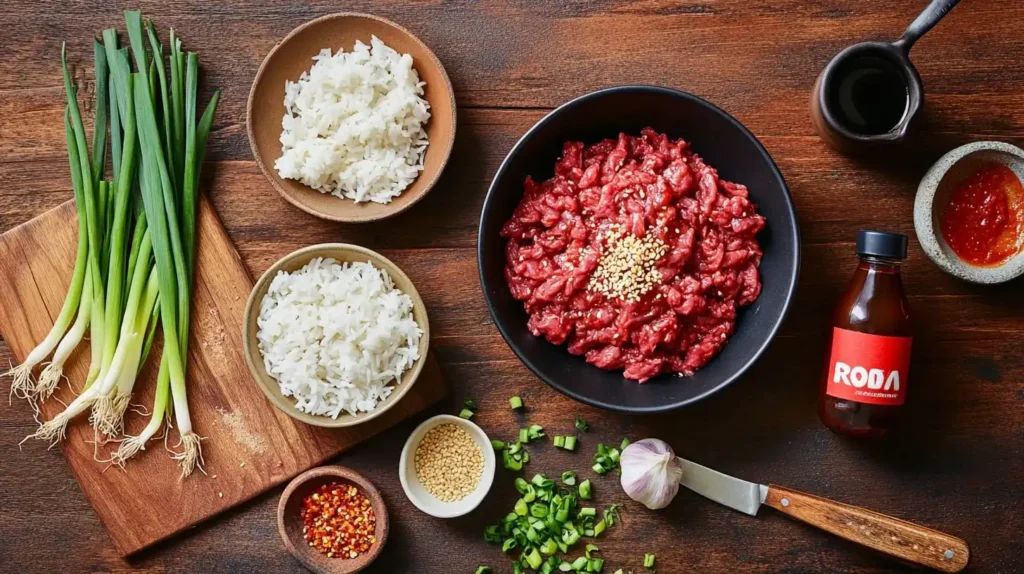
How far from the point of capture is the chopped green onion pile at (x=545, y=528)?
99.5 inches

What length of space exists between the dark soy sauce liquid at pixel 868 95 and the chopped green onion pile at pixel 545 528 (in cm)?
150

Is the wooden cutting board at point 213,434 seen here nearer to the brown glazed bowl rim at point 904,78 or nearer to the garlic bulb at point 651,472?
the garlic bulb at point 651,472

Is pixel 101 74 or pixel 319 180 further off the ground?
pixel 101 74

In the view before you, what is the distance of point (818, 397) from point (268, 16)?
2.28 m

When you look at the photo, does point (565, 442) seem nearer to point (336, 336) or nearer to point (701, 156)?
point (336, 336)

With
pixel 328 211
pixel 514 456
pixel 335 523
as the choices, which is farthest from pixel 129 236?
pixel 514 456

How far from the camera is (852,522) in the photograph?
241 cm

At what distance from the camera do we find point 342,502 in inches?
97.3

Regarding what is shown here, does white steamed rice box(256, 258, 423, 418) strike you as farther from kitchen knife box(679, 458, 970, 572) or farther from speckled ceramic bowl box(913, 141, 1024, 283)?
speckled ceramic bowl box(913, 141, 1024, 283)

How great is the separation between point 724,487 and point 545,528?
2.05ft

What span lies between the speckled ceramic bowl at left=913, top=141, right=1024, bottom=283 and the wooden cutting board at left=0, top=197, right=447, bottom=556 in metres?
1.65

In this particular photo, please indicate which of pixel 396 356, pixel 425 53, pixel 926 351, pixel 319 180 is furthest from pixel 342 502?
pixel 926 351

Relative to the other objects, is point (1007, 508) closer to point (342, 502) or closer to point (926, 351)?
point (926, 351)

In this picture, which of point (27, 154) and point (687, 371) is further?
point (27, 154)
